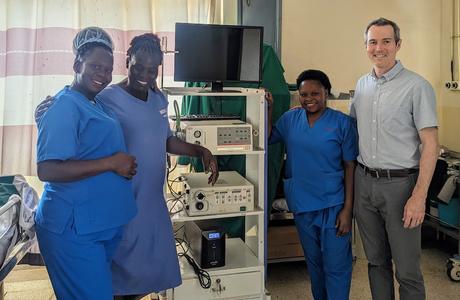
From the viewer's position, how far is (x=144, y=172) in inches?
66.2

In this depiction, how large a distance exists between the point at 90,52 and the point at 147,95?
1.15 ft

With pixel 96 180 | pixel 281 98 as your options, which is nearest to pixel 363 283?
pixel 281 98

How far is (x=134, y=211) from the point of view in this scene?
154 cm

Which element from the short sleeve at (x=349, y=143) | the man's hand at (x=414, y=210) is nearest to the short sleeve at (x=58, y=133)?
the short sleeve at (x=349, y=143)

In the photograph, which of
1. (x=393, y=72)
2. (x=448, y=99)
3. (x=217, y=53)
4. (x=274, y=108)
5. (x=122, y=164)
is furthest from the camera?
(x=448, y=99)

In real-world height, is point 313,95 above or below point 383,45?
below

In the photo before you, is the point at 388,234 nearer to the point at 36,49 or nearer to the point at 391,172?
the point at 391,172

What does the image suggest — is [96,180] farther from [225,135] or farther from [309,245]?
[309,245]

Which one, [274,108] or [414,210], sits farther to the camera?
[274,108]

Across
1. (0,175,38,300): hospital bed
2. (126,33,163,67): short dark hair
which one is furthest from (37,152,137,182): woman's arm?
(126,33,163,67): short dark hair

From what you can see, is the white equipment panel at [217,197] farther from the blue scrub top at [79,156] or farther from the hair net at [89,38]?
the hair net at [89,38]

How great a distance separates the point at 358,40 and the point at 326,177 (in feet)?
5.38

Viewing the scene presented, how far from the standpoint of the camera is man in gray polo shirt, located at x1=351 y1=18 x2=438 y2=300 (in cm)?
174

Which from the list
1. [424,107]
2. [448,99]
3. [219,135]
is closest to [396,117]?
[424,107]
